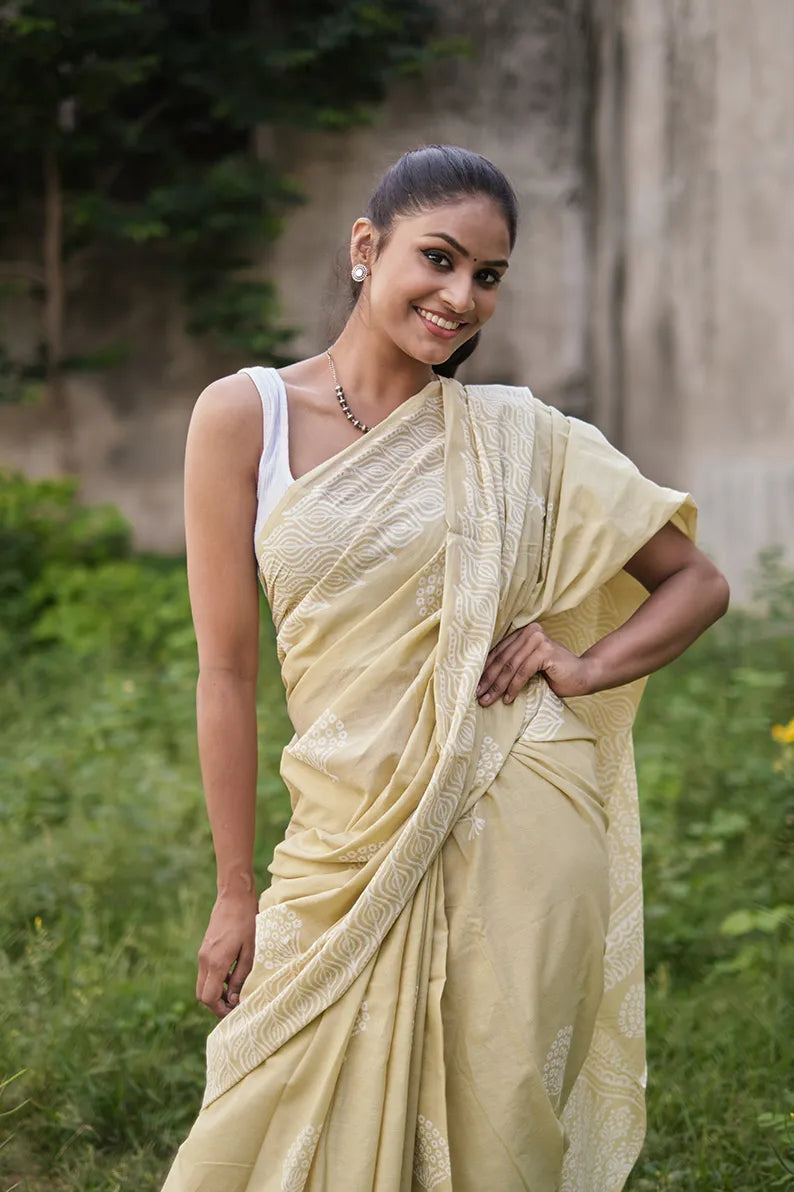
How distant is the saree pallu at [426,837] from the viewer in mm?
1900

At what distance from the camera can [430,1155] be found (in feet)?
6.22

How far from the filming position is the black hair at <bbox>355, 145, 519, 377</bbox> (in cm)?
207

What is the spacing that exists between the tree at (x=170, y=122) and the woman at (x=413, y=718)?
6294mm

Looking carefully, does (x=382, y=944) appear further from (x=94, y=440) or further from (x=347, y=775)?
(x=94, y=440)

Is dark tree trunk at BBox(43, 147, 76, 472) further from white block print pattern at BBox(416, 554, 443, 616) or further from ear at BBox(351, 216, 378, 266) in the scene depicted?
white block print pattern at BBox(416, 554, 443, 616)

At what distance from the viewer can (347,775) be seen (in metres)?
1.97

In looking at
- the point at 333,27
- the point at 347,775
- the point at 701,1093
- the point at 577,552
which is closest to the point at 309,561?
the point at 347,775

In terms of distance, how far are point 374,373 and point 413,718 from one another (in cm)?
59

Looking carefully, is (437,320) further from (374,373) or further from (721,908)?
(721,908)

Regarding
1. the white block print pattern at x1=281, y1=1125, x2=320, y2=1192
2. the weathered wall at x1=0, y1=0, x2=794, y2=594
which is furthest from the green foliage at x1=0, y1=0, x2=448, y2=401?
the white block print pattern at x1=281, y1=1125, x2=320, y2=1192

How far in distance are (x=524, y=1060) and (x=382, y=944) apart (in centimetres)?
26

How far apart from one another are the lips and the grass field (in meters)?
1.61

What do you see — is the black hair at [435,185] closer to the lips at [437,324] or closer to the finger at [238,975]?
the lips at [437,324]

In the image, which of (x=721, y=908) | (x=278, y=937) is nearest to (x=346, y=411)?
(x=278, y=937)
